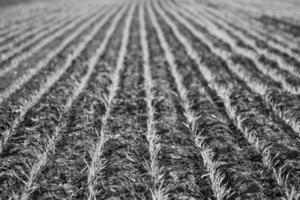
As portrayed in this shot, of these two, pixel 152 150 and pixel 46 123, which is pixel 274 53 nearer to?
pixel 152 150

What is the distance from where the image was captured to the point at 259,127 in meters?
3.99

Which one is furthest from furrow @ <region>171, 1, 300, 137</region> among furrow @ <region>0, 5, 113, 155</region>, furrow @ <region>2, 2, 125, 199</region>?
furrow @ <region>0, 5, 113, 155</region>

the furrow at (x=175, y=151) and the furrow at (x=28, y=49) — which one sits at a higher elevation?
→ the furrow at (x=175, y=151)

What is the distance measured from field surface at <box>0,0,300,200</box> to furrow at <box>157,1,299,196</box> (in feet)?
0.06

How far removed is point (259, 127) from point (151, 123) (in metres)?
1.53

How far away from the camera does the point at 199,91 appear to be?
210 inches

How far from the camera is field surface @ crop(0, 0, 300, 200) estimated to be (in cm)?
294

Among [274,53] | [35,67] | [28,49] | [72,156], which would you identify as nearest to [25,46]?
[28,49]

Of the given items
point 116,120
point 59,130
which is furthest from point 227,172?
point 59,130

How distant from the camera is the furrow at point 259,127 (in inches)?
122

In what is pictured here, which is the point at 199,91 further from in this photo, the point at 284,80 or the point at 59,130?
the point at 59,130

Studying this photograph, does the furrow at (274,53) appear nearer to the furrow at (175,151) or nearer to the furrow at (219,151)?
the furrow at (219,151)

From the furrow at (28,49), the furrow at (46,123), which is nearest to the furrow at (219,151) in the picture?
the furrow at (46,123)

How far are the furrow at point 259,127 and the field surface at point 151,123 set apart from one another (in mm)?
17
